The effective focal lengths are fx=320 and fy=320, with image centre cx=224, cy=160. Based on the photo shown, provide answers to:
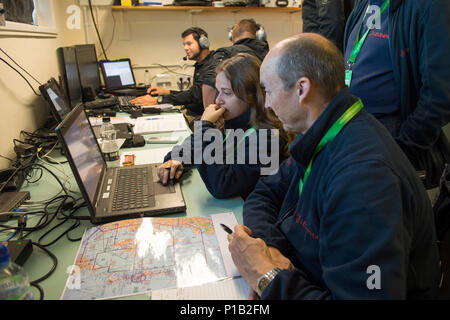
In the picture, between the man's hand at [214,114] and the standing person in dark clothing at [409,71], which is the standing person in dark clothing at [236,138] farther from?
the standing person in dark clothing at [409,71]

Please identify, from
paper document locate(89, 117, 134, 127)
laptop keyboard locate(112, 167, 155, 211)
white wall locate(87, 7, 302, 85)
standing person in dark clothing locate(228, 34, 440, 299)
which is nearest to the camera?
standing person in dark clothing locate(228, 34, 440, 299)

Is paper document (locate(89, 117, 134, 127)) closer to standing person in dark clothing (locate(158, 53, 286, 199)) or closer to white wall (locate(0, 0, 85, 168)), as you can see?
white wall (locate(0, 0, 85, 168))

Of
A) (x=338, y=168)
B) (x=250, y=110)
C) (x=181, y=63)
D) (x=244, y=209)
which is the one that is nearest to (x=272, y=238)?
(x=244, y=209)

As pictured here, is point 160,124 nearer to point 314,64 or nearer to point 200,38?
point 200,38

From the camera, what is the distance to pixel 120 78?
3359mm

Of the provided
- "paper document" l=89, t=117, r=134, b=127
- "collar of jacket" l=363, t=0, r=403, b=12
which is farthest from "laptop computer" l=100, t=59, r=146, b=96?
"collar of jacket" l=363, t=0, r=403, b=12

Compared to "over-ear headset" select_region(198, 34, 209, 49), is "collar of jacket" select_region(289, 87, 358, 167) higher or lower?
lower

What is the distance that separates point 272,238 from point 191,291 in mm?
266

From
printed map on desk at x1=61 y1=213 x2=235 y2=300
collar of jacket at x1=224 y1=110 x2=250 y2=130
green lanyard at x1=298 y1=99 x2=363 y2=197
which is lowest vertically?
printed map on desk at x1=61 y1=213 x2=235 y2=300

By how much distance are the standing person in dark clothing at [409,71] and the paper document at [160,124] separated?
108 centimetres

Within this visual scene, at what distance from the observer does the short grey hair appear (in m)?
0.77

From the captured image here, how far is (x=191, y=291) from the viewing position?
0.73m

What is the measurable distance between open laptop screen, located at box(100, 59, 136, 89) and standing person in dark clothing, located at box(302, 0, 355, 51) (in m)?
2.05

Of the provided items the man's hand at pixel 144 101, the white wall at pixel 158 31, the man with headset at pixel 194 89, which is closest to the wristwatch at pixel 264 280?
the man with headset at pixel 194 89
